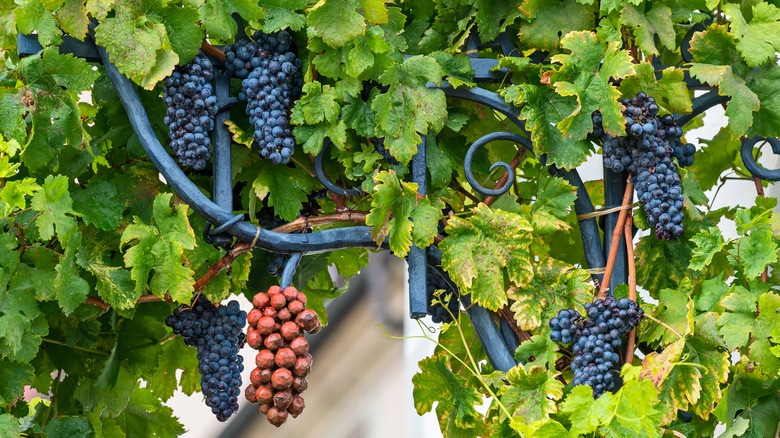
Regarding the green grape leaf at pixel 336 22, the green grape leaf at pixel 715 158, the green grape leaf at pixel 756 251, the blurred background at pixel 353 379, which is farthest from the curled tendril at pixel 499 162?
the blurred background at pixel 353 379

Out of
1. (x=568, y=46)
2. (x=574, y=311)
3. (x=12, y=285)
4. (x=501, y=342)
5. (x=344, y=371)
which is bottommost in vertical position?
(x=344, y=371)

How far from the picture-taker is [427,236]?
1.15 meters

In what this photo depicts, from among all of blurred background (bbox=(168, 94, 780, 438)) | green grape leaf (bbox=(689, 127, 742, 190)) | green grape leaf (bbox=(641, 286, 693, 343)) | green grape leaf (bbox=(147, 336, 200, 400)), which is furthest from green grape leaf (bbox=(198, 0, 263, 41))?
blurred background (bbox=(168, 94, 780, 438))

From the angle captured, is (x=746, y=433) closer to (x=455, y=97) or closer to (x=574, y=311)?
(x=574, y=311)

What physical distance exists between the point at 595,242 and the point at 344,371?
364 centimetres

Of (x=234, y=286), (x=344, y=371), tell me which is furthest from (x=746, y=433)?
(x=344, y=371)

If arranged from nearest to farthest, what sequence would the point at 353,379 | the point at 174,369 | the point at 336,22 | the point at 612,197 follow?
1. the point at 336,22
2. the point at 612,197
3. the point at 174,369
4. the point at 353,379

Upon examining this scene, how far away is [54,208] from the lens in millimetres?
1125

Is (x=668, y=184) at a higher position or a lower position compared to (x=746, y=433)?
higher

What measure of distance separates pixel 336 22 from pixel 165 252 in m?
0.37

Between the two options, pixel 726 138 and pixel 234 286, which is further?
pixel 726 138

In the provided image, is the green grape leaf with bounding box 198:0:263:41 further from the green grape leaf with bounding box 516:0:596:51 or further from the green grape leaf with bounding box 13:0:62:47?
the green grape leaf with bounding box 516:0:596:51

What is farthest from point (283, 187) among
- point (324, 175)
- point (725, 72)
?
point (725, 72)

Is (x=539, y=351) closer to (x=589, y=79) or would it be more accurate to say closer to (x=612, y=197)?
(x=612, y=197)
